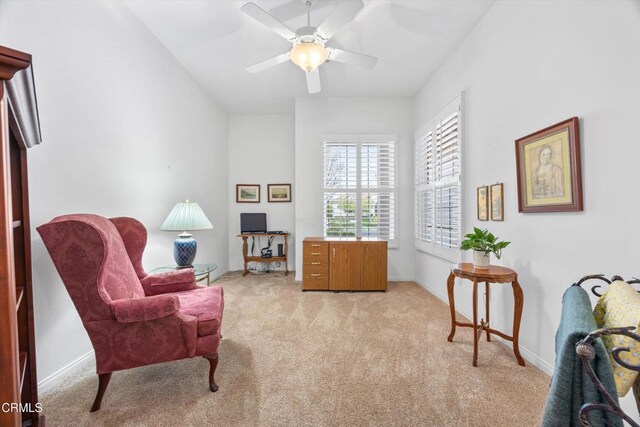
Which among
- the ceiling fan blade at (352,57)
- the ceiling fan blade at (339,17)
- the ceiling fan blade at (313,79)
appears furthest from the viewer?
the ceiling fan blade at (313,79)

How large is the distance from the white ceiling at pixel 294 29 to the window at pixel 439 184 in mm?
728

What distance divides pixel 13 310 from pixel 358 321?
263cm

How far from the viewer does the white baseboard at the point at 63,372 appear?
1.79 m

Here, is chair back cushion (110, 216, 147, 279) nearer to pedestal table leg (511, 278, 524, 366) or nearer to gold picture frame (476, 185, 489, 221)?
pedestal table leg (511, 278, 524, 366)

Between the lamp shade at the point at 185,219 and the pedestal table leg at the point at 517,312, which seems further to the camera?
the lamp shade at the point at 185,219

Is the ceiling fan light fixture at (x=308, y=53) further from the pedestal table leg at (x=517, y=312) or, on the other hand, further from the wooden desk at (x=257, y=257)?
the wooden desk at (x=257, y=257)

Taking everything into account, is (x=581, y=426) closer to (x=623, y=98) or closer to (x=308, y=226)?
(x=623, y=98)

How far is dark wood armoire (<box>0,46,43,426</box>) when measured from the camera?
0.73m

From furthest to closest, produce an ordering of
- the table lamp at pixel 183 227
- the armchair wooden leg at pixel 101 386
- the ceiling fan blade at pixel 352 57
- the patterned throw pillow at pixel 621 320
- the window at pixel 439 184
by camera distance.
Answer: the window at pixel 439 184, the table lamp at pixel 183 227, the ceiling fan blade at pixel 352 57, the armchair wooden leg at pixel 101 386, the patterned throw pillow at pixel 621 320

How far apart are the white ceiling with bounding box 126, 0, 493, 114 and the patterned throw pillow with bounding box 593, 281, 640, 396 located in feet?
8.54

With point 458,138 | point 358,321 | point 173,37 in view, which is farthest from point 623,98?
point 173,37

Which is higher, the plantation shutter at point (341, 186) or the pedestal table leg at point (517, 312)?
the plantation shutter at point (341, 186)

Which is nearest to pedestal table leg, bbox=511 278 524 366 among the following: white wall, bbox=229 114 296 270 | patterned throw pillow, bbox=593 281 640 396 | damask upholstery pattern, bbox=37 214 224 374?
patterned throw pillow, bbox=593 281 640 396

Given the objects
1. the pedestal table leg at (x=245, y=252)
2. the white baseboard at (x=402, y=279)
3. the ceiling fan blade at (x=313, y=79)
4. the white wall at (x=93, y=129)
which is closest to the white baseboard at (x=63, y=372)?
the white wall at (x=93, y=129)
